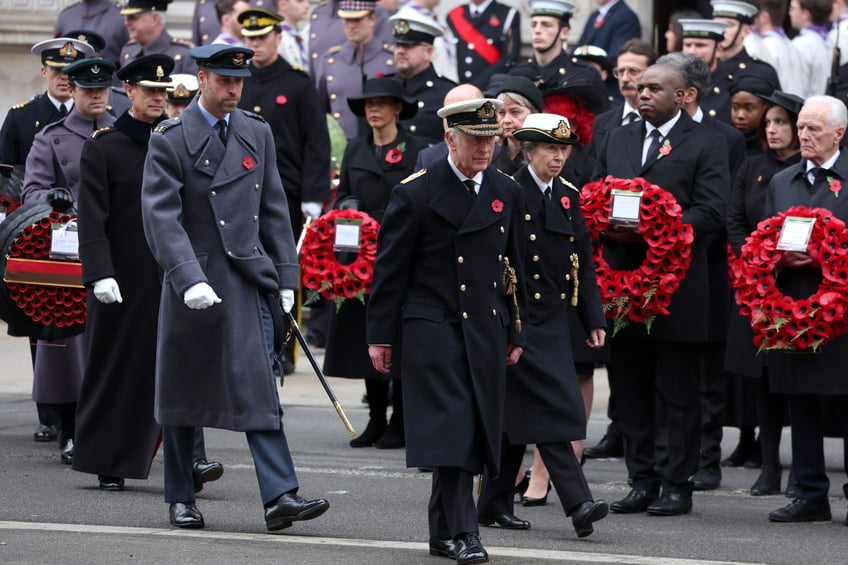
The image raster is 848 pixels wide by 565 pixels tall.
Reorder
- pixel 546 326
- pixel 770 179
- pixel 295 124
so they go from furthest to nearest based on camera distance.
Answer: pixel 295 124 → pixel 770 179 → pixel 546 326

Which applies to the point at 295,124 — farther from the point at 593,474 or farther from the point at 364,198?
the point at 593,474

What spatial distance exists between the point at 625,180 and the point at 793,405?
1.39 meters

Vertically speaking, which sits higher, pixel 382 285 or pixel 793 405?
pixel 382 285

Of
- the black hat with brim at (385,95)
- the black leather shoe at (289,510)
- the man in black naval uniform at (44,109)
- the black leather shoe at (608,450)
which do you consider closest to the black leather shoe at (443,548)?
the black leather shoe at (289,510)

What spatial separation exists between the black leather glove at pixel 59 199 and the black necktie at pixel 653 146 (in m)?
3.27

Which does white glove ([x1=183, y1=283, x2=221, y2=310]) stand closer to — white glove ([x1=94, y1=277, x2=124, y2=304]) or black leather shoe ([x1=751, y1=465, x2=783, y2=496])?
white glove ([x1=94, y1=277, x2=124, y2=304])

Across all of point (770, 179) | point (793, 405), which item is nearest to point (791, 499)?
point (793, 405)

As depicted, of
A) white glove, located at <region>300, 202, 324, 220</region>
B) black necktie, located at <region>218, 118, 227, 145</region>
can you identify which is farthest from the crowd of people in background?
white glove, located at <region>300, 202, 324, 220</region>

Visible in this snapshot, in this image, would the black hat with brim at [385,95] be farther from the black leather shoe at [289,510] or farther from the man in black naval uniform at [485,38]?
the black leather shoe at [289,510]

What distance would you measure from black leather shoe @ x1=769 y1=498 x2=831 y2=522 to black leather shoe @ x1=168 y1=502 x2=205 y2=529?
276 cm

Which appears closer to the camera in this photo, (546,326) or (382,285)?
(382,285)

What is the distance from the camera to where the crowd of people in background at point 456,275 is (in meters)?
8.02

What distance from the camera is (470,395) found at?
8000 mm

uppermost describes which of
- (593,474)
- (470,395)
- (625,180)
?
(625,180)
